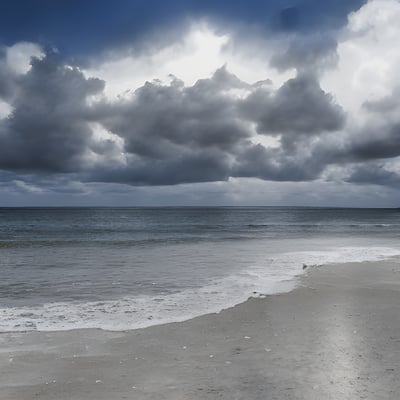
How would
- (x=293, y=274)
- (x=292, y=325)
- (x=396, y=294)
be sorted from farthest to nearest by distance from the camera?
(x=293, y=274) → (x=396, y=294) → (x=292, y=325)

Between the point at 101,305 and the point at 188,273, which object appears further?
the point at 188,273

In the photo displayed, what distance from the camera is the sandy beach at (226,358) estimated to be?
6.74 meters

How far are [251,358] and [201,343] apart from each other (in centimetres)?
148

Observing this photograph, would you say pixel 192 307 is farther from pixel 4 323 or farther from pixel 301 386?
pixel 301 386

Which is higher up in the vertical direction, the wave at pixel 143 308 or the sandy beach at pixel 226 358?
the sandy beach at pixel 226 358

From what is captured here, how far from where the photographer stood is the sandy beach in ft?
22.1

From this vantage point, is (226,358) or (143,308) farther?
(143,308)

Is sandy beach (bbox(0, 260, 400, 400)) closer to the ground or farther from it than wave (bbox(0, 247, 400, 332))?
farther from it

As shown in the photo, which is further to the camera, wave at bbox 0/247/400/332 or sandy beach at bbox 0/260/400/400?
wave at bbox 0/247/400/332

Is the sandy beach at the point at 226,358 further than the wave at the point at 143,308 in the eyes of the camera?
No

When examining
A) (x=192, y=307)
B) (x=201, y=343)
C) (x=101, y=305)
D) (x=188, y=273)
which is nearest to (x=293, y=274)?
(x=188, y=273)

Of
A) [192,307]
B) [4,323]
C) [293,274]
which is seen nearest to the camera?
[4,323]

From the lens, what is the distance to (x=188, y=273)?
66.2 ft

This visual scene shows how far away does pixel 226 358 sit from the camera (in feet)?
26.9
